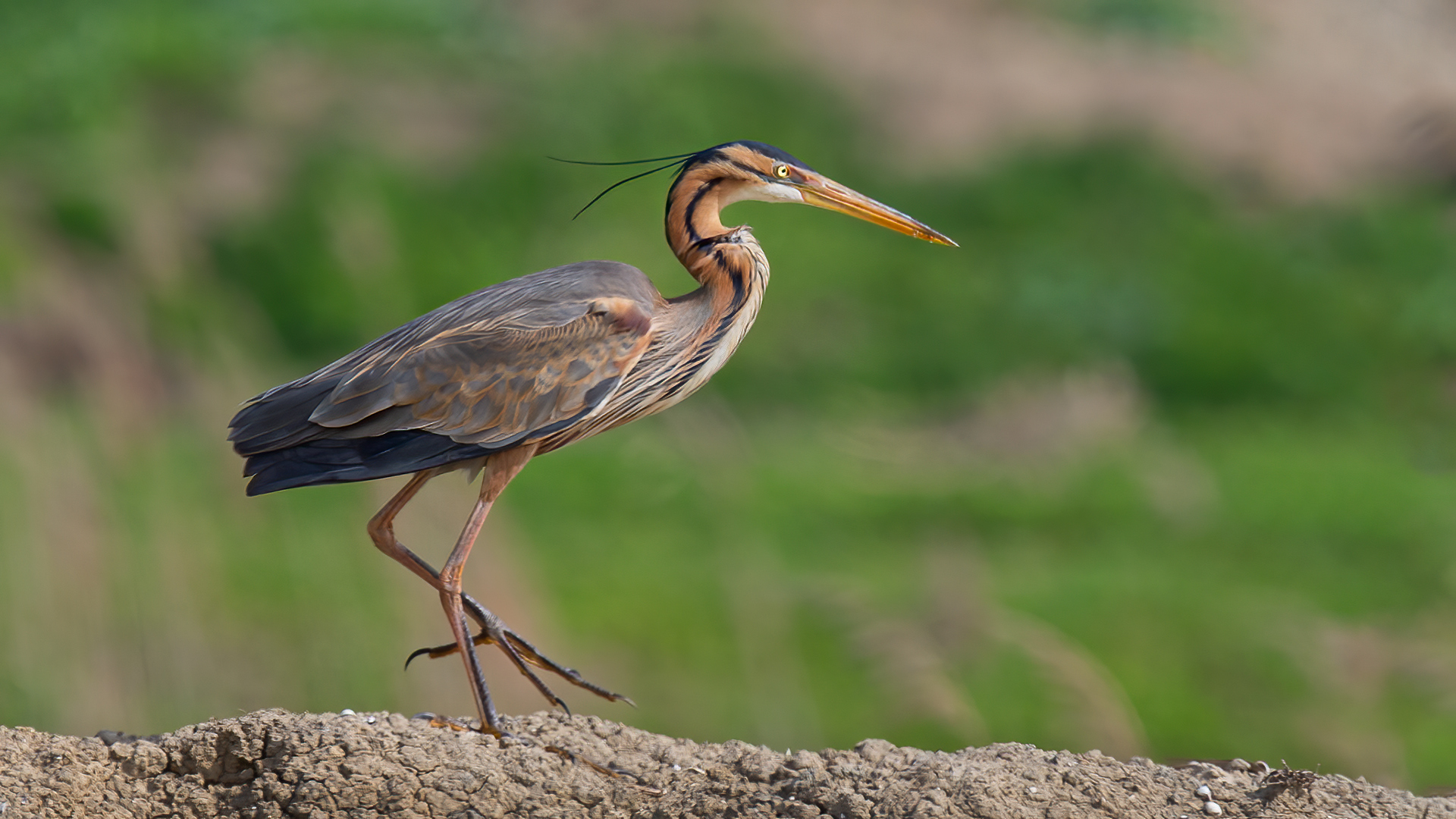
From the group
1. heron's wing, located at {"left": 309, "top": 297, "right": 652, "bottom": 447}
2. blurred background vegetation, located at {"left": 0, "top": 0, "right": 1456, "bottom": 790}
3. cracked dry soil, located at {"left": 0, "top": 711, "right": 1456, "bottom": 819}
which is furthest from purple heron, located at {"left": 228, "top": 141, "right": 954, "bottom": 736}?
blurred background vegetation, located at {"left": 0, "top": 0, "right": 1456, "bottom": 790}

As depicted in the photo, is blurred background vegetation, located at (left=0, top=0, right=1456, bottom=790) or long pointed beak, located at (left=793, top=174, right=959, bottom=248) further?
blurred background vegetation, located at (left=0, top=0, right=1456, bottom=790)

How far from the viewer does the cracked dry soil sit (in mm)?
4051

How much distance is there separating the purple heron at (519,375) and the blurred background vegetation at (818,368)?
134 cm

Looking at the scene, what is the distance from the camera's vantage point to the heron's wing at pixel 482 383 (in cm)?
441

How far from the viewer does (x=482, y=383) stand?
4410mm

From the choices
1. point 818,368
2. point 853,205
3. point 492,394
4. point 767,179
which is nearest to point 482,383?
point 492,394

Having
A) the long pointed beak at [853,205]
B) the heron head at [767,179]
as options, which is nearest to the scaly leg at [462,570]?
the heron head at [767,179]

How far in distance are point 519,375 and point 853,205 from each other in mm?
1031

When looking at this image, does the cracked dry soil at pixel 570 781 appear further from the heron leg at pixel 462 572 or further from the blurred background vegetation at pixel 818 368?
the blurred background vegetation at pixel 818 368

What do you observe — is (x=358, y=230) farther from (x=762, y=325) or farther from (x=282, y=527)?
(x=762, y=325)

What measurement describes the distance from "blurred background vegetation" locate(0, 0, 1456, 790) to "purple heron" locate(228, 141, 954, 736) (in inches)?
52.6

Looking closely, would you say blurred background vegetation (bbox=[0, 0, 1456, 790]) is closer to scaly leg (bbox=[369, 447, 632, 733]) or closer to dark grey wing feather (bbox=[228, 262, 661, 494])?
scaly leg (bbox=[369, 447, 632, 733])

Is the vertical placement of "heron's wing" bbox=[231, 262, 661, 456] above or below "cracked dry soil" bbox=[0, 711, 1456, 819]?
above

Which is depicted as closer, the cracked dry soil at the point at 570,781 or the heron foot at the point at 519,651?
the cracked dry soil at the point at 570,781
